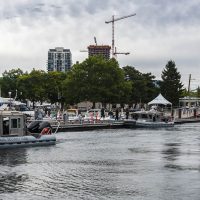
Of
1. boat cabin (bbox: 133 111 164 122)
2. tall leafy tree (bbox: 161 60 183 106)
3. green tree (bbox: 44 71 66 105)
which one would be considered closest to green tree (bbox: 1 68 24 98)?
green tree (bbox: 44 71 66 105)

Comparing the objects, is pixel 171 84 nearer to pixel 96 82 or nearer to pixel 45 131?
pixel 96 82

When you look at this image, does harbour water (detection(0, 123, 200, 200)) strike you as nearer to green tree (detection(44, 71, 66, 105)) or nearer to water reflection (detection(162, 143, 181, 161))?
water reflection (detection(162, 143, 181, 161))

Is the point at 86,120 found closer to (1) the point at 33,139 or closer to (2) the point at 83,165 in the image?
(1) the point at 33,139

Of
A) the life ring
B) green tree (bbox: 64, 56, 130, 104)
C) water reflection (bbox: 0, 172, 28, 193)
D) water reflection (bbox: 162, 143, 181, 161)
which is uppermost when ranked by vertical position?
green tree (bbox: 64, 56, 130, 104)

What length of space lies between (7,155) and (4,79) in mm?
106421

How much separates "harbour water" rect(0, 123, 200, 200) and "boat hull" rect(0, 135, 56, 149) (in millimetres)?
898

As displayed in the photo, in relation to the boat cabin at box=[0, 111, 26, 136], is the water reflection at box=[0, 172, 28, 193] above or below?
→ below

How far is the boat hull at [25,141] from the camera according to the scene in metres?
41.8

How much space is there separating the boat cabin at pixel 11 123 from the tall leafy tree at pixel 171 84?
106 meters

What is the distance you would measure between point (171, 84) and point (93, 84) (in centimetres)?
4259

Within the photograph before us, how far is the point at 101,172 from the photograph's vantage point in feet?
96.5

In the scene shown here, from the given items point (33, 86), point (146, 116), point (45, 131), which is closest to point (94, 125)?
point (146, 116)

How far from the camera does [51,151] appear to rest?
134 feet

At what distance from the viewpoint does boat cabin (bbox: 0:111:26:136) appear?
42.2 meters
